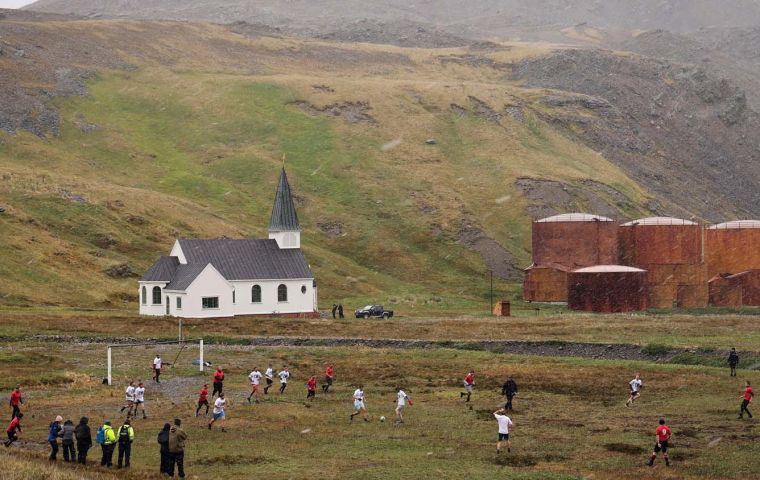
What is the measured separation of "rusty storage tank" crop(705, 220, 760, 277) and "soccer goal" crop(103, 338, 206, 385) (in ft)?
214

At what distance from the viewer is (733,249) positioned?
121 m

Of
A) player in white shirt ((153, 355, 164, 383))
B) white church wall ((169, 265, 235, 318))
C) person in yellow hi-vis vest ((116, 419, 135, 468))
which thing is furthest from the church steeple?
person in yellow hi-vis vest ((116, 419, 135, 468))

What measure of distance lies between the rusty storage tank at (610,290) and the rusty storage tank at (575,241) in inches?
464

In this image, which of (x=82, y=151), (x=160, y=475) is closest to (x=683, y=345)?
(x=160, y=475)

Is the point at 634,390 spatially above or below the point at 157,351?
below

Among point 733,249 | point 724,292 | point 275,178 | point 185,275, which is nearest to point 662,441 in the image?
point 185,275

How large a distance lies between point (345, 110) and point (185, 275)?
9715cm

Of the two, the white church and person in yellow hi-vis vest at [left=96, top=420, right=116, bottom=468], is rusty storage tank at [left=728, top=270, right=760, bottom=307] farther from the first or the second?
person in yellow hi-vis vest at [left=96, top=420, right=116, bottom=468]

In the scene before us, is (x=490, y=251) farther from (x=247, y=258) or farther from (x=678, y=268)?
(x=247, y=258)

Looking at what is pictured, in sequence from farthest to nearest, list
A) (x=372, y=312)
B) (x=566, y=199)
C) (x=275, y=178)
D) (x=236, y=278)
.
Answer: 1. (x=566, y=199)
2. (x=275, y=178)
3. (x=372, y=312)
4. (x=236, y=278)

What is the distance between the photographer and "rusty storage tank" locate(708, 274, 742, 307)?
118 metres

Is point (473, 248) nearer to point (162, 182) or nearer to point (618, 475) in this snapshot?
point (162, 182)

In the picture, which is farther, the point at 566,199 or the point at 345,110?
the point at 345,110

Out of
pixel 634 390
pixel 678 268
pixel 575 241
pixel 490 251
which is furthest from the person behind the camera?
pixel 490 251
